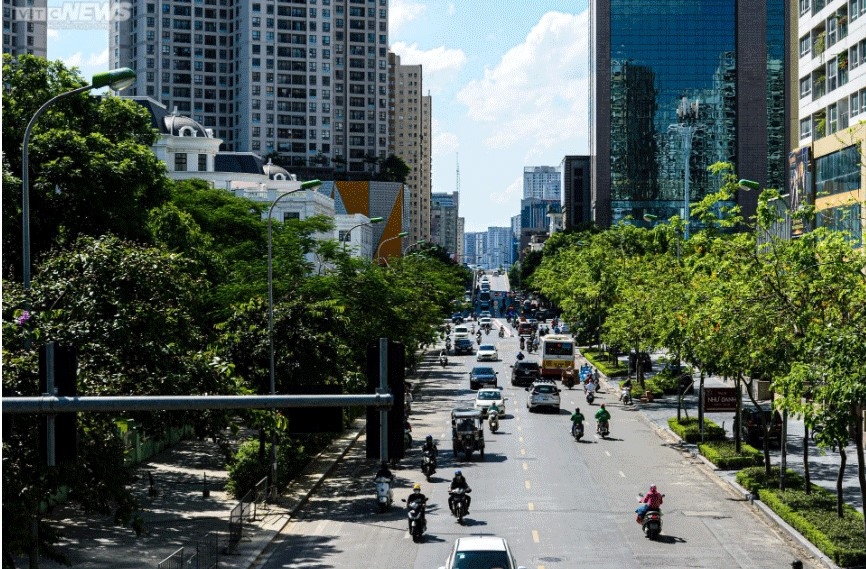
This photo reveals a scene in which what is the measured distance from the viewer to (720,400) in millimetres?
45062

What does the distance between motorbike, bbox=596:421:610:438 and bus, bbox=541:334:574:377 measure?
27.6m

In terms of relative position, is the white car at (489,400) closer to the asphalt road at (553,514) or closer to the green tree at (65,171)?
the asphalt road at (553,514)

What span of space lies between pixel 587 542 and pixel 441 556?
3782 millimetres

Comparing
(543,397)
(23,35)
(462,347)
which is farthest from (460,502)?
(23,35)

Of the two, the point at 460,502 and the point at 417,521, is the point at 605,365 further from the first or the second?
the point at 417,521

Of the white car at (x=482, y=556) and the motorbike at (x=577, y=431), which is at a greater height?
the white car at (x=482, y=556)

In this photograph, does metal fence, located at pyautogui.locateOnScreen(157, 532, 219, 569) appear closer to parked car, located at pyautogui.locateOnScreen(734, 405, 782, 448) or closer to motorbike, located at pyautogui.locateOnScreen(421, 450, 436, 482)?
motorbike, located at pyautogui.locateOnScreen(421, 450, 436, 482)

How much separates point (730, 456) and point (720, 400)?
384 cm

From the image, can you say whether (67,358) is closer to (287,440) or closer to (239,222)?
(287,440)

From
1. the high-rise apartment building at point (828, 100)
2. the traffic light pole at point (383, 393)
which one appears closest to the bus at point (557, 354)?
the high-rise apartment building at point (828, 100)

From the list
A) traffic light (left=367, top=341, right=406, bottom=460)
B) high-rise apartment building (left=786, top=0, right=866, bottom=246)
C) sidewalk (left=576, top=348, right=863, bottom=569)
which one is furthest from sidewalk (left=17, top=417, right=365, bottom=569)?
high-rise apartment building (left=786, top=0, right=866, bottom=246)

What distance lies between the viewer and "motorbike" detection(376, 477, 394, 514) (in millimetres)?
33281

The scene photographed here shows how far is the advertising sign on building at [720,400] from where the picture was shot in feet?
148

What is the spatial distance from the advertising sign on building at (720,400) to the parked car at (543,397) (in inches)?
603
